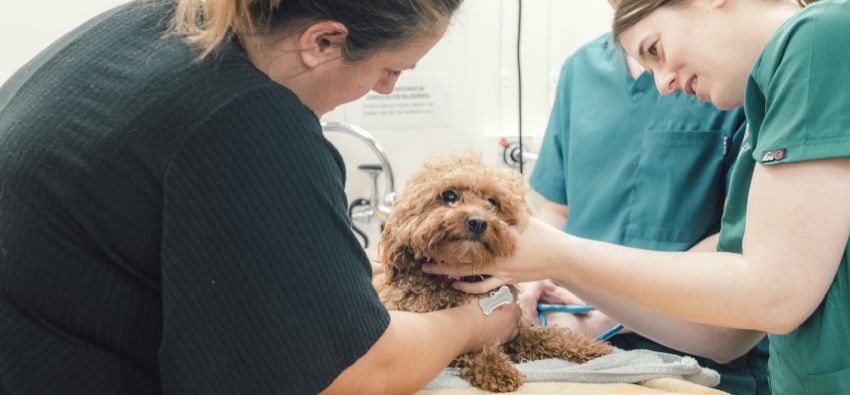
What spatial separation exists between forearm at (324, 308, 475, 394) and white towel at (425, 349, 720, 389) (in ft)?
0.25

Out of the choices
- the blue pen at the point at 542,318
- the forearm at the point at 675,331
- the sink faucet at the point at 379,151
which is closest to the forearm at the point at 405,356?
the forearm at the point at 675,331

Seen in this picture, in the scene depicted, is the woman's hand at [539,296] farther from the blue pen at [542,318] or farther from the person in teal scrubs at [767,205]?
the person in teal scrubs at [767,205]

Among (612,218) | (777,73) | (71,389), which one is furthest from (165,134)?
(612,218)

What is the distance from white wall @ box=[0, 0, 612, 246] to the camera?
205 cm

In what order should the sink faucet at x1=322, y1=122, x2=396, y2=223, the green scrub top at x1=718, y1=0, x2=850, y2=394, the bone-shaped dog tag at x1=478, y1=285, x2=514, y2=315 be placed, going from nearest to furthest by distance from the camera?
1. the green scrub top at x1=718, y1=0, x2=850, y2=394
2. the bone-shaped dog tag at x1=478, y1=285, x2=514, y2=315
3. the sink faucet at x1=322, y1=122, x2=396, y2=223

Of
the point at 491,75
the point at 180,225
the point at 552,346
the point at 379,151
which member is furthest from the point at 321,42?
the point at 491,75

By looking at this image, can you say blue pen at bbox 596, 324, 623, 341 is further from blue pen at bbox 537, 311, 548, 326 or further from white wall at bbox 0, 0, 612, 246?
white wall at bbox 0, 0, 612, 246

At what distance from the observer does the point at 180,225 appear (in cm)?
71

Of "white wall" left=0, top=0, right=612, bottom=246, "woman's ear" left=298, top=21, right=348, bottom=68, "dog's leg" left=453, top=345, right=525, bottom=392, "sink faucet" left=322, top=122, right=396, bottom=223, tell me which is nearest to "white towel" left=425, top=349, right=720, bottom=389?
"dog's leg" left=453, top=345, right=525, bottom=392

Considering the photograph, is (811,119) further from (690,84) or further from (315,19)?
(315,19)

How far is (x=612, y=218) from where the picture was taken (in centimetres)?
155

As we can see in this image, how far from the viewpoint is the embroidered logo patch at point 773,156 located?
2.80 feet

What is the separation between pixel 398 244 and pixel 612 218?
56cm

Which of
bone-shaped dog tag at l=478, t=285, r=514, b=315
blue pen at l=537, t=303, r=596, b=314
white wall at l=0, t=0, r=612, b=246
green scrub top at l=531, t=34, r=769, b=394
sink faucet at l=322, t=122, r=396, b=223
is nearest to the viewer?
bone-shaped dog tag at l=478, t=285, r=514, b=315
